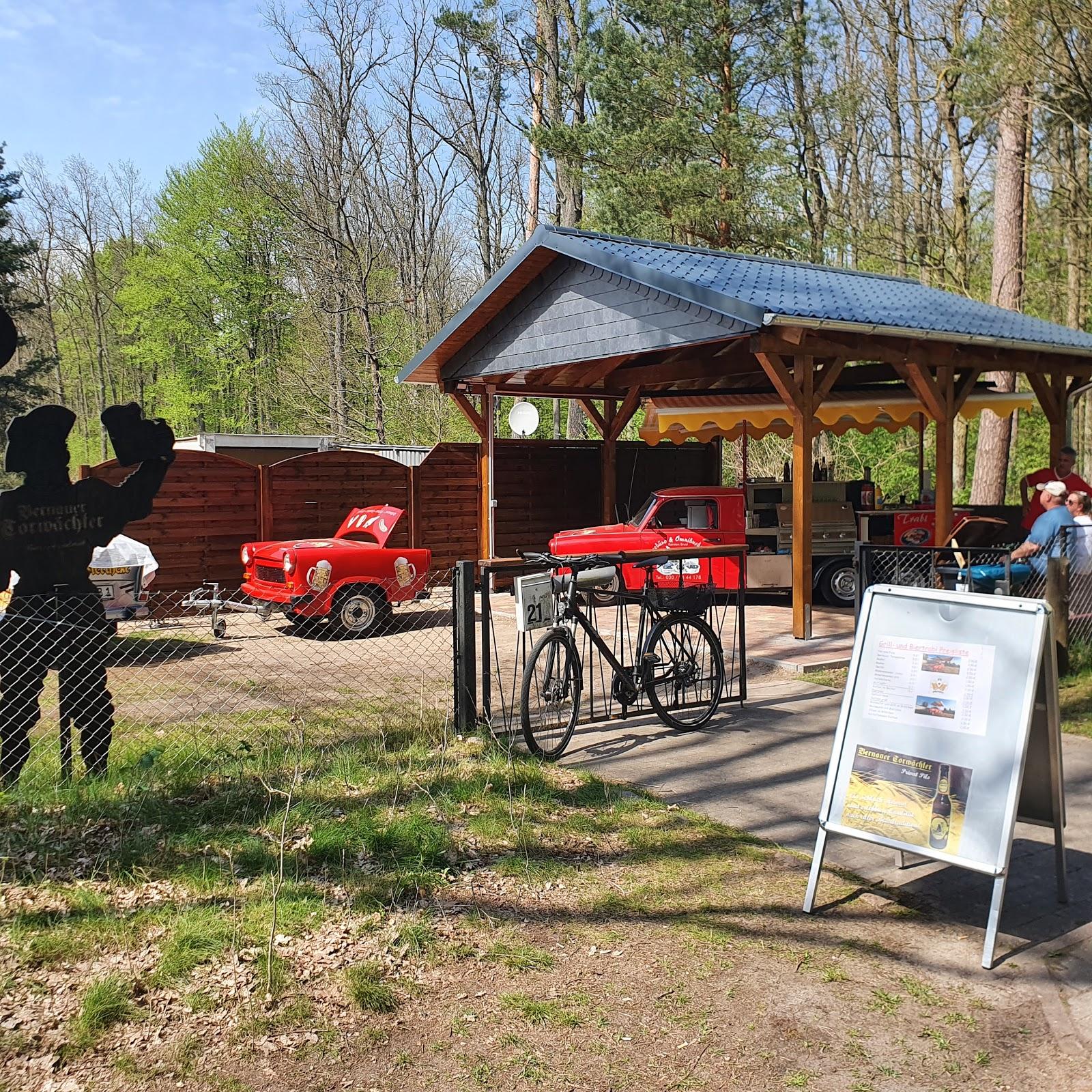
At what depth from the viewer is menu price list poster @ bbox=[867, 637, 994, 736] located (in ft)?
14.0

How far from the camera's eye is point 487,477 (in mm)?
16266

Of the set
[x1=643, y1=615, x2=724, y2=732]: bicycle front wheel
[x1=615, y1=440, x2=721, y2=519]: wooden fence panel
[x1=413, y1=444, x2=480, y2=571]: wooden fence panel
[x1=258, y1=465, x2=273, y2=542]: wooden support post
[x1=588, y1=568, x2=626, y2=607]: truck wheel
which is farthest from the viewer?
[x1=615, y1=440, x2=721, y2=519]: wooden fence panel

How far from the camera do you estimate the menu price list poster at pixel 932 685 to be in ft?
14.0

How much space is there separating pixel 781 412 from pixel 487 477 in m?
4.73

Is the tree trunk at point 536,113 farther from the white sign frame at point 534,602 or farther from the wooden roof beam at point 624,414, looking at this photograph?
the white sign frame at point 534,602

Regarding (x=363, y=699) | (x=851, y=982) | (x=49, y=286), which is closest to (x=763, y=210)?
(x=363, y=699)

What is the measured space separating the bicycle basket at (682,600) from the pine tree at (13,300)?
886 inches

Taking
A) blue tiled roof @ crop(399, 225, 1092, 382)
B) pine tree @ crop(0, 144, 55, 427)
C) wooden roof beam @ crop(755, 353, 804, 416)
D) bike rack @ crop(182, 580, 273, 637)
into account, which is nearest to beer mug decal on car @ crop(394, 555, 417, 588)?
bike rack @ crop(182, 580, 273, 637)

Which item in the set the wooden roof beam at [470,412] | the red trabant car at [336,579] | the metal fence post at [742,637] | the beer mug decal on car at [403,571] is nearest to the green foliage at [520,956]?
the metal fence post at [742,637]

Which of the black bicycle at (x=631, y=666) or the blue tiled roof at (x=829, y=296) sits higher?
the blue tiled roof at (x=829, y=296)

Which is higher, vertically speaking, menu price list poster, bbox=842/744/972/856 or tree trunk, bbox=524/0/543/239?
tree trunk, bbox=524/0/543/239

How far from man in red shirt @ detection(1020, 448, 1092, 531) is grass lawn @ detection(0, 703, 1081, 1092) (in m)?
8.67

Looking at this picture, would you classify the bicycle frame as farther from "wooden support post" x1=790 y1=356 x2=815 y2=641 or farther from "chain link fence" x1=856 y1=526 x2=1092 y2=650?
"wooden support post" x1=790 y1=356 x2=815 y2=641

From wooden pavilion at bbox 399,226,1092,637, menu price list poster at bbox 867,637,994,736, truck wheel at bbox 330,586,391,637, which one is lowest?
truck wheel at bbox 330,586,391,637
